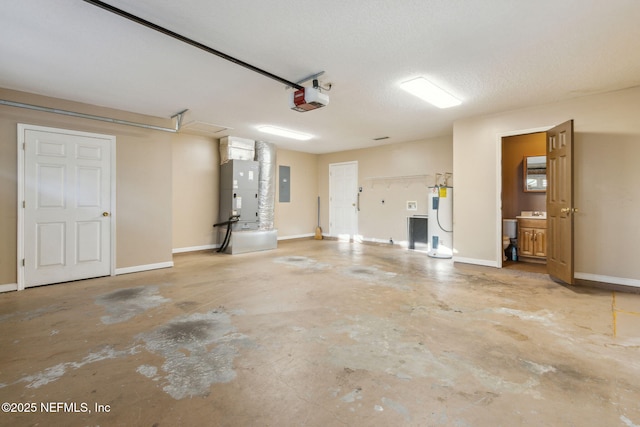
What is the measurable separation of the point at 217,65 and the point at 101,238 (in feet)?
10.9

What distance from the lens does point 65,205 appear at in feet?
13.8

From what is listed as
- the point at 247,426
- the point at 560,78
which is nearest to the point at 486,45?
the point at 560,78

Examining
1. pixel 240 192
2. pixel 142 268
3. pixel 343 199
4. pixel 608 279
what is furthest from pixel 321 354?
pixel 343 199

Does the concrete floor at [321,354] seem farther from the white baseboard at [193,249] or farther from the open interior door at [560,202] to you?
the white baseboard at [193,249]

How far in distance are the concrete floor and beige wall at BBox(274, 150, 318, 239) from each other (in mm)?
4336

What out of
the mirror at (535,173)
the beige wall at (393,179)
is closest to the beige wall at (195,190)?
the beige wall at (393,179)

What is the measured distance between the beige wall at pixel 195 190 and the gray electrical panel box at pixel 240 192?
23cm

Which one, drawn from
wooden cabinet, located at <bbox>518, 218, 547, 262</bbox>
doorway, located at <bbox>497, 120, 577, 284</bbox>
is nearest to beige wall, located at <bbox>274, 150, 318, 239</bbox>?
wooden cabinet, located at <bbox>518, 218, 547, 262</bbox>

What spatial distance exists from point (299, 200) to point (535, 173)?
5802 mm

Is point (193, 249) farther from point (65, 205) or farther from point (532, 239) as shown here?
point (532, 239)

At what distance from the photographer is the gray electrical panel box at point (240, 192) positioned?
6535 millimetres

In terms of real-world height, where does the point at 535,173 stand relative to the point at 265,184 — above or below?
above

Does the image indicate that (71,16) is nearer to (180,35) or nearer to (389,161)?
(180,35)

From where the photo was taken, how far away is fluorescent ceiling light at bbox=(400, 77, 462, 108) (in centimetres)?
371
